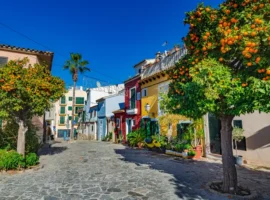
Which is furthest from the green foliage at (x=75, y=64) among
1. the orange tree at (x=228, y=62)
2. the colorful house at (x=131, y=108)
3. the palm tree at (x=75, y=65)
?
the orange tree at (x=228, y=62)

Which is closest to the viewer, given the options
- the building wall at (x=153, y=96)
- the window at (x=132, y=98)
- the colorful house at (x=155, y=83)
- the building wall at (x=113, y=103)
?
the colorful house at (x=155, y=83)

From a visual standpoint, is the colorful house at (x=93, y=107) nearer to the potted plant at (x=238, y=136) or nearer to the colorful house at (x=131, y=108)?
the colorful house at (x=131, y=108)

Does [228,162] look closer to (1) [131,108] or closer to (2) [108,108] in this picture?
(1) [131,108]

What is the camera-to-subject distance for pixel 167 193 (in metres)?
6.65

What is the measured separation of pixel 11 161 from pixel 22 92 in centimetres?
356

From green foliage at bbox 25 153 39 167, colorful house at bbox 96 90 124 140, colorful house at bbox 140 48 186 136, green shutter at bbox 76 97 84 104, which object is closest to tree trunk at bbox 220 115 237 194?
green foliage at bbox 25 153 39 167

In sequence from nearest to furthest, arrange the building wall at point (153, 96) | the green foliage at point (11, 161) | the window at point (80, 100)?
the green foliage at point (11, 161) → the building wall at point (153, 96) → the window at point (80, 100)

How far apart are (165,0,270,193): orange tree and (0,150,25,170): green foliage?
873 centimetres

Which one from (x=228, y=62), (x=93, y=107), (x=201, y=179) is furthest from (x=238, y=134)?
(x=93, y=107)

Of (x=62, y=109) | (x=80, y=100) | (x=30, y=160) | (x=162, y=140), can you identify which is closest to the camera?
(x=30, y=160)

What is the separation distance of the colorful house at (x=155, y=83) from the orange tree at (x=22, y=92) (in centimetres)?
946

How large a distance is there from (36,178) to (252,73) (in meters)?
9.34

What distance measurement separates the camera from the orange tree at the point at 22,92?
1000 centimetres

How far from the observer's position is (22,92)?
1024 cm
